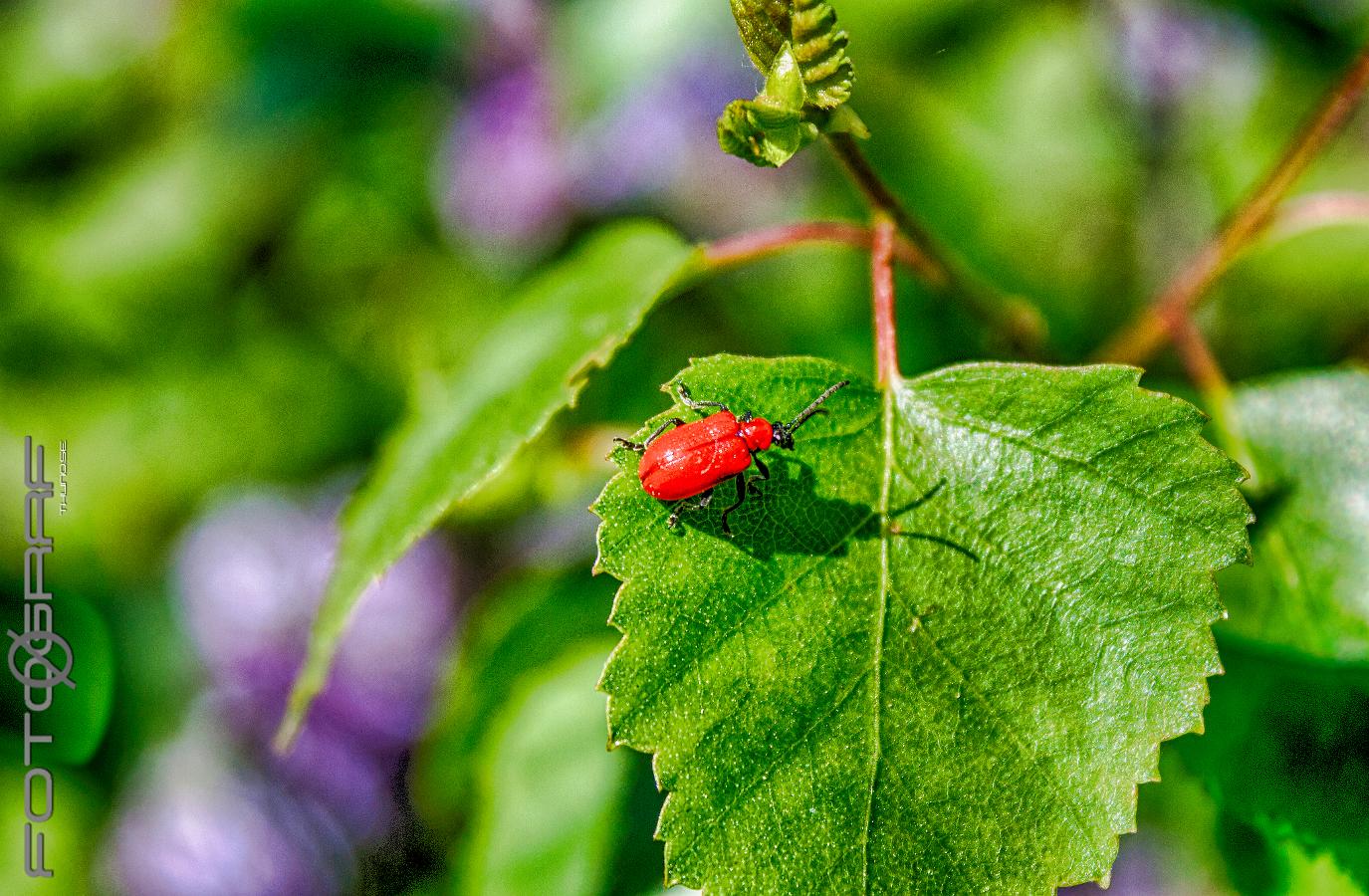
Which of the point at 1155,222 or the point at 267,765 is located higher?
the point at 1155,222

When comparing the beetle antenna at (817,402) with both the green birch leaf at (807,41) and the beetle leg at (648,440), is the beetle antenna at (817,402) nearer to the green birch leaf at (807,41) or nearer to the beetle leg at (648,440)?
the beetle leg at (648,440)

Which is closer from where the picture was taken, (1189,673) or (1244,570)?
(1189,673)

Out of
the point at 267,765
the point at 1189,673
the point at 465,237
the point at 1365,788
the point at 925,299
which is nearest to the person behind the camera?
the point at 1189,673

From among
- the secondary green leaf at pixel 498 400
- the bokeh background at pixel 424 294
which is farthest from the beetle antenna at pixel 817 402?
the bokeh background at pixel 424 294

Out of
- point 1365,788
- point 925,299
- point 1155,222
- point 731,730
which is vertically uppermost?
point 1155,222

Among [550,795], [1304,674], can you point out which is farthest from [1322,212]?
[550,795]

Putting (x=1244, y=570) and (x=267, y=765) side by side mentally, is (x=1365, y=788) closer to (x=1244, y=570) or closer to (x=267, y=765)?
(x=1244, y=570)

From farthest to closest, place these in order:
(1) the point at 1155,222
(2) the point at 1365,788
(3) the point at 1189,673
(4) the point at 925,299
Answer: (1) the point at 1155,222 → (4) the point at 925,299 → (2) the point at 1365,788 → (3) the point at 1189,673

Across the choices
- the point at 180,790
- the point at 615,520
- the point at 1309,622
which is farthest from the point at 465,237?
the point at 1309,622
